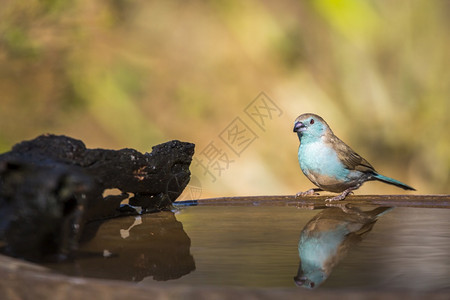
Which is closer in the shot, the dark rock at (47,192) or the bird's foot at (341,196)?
the dark rock at (47,192)

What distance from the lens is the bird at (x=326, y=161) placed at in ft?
10.5

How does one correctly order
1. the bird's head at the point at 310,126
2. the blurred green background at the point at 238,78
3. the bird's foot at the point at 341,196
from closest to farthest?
1. the bird's foot at the point at 341,196
2. the bird's head at the point at 310,126
3. the blurred green background at the point at 238,78

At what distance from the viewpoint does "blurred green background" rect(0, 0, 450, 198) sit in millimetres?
5535

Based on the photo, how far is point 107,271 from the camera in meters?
1.50

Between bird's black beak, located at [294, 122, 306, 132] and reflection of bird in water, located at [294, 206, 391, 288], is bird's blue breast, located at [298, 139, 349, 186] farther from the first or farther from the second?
reflection of bird in water, located at [294, 206, 391, 288]

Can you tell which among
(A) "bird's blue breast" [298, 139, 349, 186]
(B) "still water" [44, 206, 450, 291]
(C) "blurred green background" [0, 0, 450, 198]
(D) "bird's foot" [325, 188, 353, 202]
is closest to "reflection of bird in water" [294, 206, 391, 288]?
(B) "still water" [44, 206, 450, 291]

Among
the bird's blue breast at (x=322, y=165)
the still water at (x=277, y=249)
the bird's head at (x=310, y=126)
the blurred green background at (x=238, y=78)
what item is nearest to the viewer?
the still water at (x=277, y=249)

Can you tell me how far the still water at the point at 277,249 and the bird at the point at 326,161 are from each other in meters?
0.58

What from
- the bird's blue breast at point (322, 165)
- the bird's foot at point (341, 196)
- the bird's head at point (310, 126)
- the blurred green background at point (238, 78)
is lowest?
the bird's foot at point (341, 196)

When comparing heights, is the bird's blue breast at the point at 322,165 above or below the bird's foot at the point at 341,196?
above

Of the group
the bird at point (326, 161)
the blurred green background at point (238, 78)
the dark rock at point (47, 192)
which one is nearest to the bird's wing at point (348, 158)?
the bird at point (326, 161)

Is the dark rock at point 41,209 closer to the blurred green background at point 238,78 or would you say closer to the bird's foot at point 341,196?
the bird's foot at point 341,196

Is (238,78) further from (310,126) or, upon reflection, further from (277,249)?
(277,249)

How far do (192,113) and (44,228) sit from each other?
444 cm
